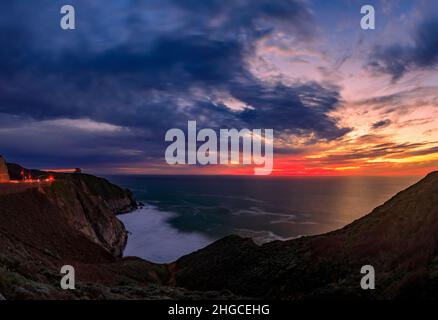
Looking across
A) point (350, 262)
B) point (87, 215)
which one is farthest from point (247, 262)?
point (87, 215)

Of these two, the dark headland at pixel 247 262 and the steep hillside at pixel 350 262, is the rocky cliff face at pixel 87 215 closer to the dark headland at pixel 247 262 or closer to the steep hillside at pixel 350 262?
the dark headland at pixel 247 262

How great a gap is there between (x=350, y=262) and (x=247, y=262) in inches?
473

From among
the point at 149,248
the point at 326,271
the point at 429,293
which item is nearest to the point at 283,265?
the point at 326,271

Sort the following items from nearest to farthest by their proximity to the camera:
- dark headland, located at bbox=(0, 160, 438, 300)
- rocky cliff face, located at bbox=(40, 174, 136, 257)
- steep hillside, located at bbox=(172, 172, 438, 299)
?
1. dark headland, located at bbox=(0, 160, 438, 300)
2. steep hillside, located at bbox=(172, 172, 438, 299)
3. rocky cliff face, located at bbox=(40, 174, 136, 257)

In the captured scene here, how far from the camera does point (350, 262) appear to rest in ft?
71.7

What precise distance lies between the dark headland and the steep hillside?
0.26 ft

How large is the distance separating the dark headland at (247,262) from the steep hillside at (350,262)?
8 centimetres

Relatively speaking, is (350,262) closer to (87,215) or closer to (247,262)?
(247,262)

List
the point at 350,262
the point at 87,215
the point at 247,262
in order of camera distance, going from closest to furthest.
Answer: the point at 350,262 → the point at 247,262 → the point at 87,215

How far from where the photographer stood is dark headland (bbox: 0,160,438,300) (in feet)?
51.0

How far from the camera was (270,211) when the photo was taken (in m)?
120

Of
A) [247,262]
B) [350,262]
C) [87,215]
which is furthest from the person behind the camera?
[87,215]

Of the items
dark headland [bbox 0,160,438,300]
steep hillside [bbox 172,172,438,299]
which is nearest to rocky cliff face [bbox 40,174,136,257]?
dark headland [bbox 0,160,438,300]

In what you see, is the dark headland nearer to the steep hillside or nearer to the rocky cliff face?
the steep hillside
